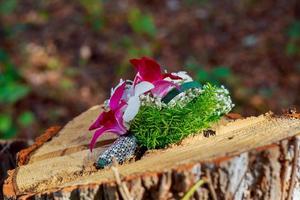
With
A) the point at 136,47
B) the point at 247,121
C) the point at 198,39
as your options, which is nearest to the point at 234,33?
the point at 198,39

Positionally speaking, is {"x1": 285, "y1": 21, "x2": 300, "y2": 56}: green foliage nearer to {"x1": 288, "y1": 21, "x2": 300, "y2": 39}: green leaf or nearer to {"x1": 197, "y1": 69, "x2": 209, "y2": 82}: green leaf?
{"x1": 288, "y1": 21, "x2": 300, "y2": 39}: green leaf

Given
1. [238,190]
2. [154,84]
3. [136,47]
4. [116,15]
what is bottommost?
[238,190]

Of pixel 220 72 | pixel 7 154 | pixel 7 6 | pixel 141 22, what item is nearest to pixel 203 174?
pixel 7 154

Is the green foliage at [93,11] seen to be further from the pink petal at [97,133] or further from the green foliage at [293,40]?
the pink petal at [97,133]

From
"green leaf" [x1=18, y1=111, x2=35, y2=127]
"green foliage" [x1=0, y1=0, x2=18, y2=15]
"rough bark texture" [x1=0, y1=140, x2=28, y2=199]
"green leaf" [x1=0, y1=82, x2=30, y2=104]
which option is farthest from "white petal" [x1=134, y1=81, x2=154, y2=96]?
"green foliage" [x1=0, y1=0, x2=18, y2=15]

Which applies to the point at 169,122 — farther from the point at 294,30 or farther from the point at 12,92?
the point at 294,30

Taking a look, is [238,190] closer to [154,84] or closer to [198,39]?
[154,84]
